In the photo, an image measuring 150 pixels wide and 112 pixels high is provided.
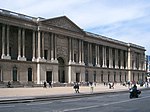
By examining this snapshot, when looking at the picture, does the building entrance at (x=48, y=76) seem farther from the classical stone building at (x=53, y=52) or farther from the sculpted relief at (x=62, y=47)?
the sculpted relief at (x=62, y=47)

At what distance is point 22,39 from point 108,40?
4364 centimetres

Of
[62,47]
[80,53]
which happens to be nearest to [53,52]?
[62,47]

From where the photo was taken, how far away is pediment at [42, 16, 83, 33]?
261 ft

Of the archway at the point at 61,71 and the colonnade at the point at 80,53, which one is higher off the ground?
the colonnade at the point at 80,53

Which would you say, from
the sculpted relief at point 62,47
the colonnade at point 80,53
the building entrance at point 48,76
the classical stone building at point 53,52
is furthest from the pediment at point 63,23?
the building entrance at point 48,76

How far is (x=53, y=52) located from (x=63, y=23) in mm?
8515

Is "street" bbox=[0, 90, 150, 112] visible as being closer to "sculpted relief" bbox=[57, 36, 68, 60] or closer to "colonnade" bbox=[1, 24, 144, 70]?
"colonnade" bbox=[1, 24, 144, 70]

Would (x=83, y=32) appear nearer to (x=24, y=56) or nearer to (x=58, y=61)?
(x=58, y=61)

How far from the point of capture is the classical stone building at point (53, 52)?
227ft

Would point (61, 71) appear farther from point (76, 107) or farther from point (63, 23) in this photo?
point (76, 107)

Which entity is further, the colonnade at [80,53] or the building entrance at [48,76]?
the building entrance at [48,76]

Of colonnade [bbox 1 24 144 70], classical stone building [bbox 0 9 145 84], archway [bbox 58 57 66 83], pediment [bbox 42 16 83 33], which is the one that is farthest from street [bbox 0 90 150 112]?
archway [bbox 58 57 66 83]

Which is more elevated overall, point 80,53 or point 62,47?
point 62,47

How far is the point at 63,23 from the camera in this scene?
84062 millimetres
